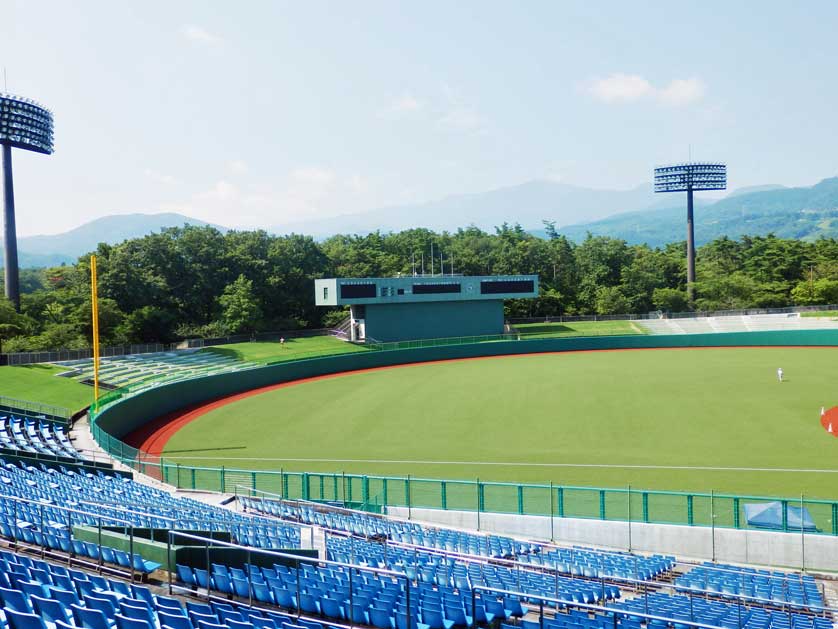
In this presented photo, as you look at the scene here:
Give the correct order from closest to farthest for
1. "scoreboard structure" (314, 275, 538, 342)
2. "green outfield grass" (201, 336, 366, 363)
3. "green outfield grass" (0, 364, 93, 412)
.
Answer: "green outfield grass" (0, 364, 93, 412), "green outfield grass" (201, 336, 366, 363), "scoreboard structure" (314, 275, 538, 342)

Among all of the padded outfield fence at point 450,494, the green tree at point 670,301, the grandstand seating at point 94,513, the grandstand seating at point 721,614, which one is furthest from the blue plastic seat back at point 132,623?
the green tree at point 670,301

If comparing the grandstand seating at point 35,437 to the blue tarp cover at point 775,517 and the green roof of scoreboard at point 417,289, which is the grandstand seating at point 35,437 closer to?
the blue tarp cover at point 775,517

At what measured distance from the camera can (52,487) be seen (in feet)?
50.6

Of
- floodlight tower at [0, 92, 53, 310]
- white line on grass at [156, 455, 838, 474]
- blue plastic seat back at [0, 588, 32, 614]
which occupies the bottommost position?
white line on grass at [156, 455, 838, 474]

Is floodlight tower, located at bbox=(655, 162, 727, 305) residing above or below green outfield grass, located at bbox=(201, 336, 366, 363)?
above

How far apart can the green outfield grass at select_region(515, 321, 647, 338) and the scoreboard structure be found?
14.8ft

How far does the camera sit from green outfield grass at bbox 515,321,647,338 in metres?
72.6

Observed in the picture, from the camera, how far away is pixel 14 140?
57719mm

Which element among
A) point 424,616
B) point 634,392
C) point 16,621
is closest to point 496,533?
point 424,616

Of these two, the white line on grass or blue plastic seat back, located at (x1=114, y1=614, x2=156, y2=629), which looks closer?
blue plastic seat back, located at (x1=114, y1=614, x2=156, y2=629)

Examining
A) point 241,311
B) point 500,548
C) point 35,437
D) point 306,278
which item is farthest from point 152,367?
point 500,548

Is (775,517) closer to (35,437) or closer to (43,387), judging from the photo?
(35,437)

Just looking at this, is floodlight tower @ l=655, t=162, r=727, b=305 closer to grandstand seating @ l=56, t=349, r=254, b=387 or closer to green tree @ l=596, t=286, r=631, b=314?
green tree @ l=596, t=286, r=631, b=314

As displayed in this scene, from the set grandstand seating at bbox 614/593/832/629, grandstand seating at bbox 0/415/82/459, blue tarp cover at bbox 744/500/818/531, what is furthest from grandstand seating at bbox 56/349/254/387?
grandstand seating at bbox 614/593/832/629
